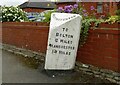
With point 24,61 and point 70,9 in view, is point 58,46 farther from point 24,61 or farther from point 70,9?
point 24,61

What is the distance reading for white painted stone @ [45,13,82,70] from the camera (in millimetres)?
7145

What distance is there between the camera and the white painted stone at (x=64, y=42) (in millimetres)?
7145

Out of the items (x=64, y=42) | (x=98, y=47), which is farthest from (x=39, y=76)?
(x=98, y=47)

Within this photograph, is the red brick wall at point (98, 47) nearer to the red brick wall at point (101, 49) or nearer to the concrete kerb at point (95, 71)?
the red brick wall at point (101, 49)

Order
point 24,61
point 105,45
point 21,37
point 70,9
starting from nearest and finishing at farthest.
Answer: point 105,45, point 70,9, point 24,61, point 21,37

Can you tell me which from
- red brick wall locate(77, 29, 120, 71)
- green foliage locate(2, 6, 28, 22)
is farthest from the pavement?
green foliage locate(2, 6, 28, 22)

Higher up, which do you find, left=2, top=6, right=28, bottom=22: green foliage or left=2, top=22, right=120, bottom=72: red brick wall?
left=2, top=6, right=28, bottom=22: green foliage

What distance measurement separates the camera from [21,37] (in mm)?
11273

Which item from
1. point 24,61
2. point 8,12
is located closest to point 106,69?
point 24,61

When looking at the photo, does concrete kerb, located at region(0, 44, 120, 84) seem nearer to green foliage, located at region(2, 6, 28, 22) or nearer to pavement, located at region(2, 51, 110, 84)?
pavement, located at region(2, 51, 110, 84)

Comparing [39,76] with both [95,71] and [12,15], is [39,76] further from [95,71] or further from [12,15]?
[12,15]

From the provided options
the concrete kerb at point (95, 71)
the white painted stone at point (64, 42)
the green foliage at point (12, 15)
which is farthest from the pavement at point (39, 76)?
the green foliage at point (12, 15)

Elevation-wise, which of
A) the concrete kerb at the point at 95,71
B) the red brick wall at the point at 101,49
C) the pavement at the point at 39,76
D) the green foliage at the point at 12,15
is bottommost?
the pavement at the point at 39,76

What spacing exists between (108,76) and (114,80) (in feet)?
0.75
